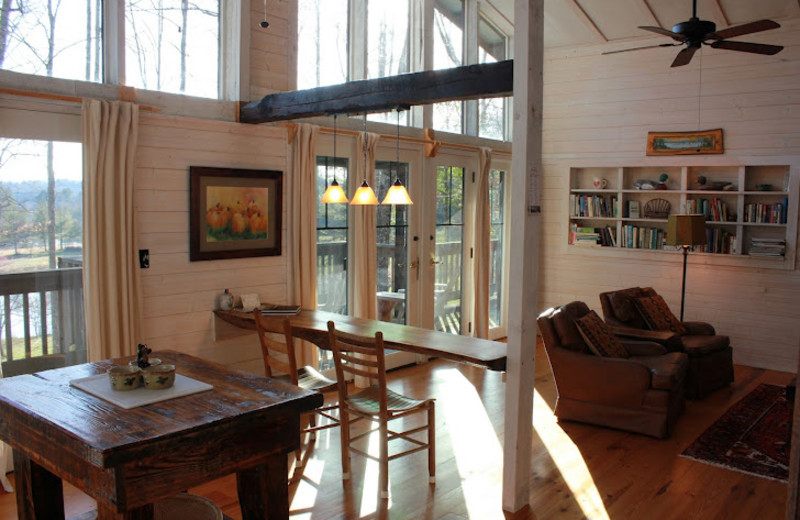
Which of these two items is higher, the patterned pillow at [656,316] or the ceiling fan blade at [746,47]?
the ceiling fan blade at [746,47]

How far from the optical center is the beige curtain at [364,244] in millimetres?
5542

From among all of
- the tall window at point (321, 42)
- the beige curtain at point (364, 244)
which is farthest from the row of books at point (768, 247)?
the tall window at point (321, 42)

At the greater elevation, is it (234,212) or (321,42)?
(321,42)

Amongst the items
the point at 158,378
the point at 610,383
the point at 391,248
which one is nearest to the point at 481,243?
the point at 391,248

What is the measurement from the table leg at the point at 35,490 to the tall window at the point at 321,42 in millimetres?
3544

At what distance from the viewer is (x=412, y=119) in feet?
20.7

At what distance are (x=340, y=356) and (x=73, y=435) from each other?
174 centimetres

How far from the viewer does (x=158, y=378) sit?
2.51m

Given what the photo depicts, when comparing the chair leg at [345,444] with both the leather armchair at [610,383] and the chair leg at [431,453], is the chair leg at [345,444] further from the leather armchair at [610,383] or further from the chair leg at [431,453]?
the leather armchair at [610,383]

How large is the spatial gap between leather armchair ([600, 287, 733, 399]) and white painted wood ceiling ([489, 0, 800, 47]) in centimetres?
267

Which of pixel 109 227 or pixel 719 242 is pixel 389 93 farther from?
pixel 719 242

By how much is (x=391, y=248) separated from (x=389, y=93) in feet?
7.88

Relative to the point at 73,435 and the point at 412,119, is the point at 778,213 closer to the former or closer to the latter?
the point at 412,119

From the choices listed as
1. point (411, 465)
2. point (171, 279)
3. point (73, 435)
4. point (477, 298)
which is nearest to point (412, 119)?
point (477, 298)
